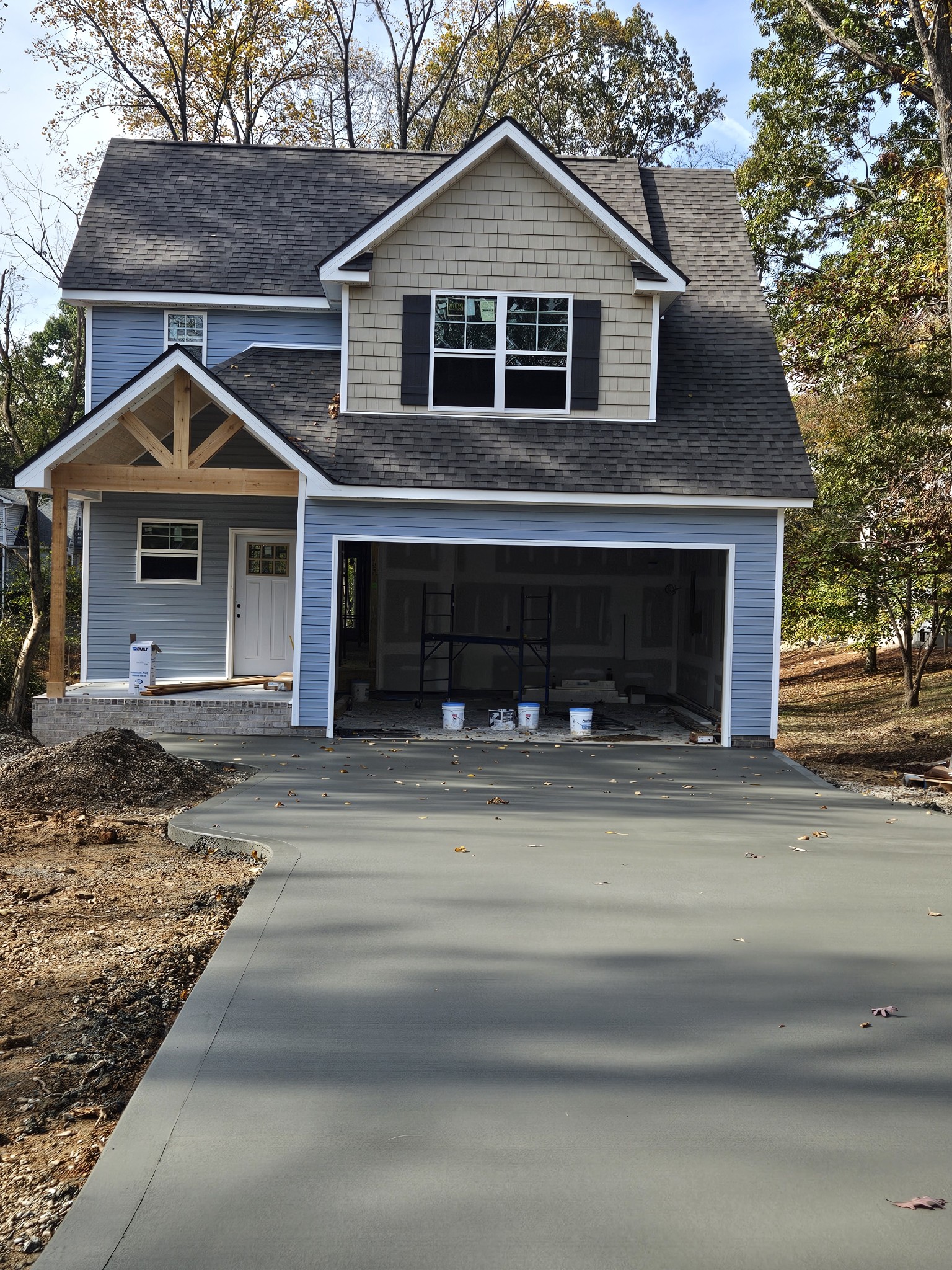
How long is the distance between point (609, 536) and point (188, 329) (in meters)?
7.24

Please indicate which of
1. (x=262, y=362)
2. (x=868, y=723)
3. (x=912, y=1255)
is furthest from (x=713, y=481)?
(x=912, y=1255)

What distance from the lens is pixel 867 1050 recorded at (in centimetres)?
445

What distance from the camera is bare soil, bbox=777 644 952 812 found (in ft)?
44.4

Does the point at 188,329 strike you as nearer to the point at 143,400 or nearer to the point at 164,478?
the point at 143,400

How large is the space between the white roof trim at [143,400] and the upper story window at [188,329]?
10.9 feet

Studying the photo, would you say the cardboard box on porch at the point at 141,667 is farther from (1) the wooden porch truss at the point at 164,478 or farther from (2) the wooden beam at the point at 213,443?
(2) the wooden beam at the point at 213,443

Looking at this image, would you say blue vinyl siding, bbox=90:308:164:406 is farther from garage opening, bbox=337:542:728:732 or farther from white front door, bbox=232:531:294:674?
garage opening, bbox=337:542:728:732

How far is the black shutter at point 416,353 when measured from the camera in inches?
568

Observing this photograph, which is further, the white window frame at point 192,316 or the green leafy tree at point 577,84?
the green leafy tree at point 577,84

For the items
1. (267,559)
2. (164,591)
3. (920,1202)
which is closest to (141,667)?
(164,591)

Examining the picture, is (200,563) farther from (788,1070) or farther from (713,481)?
(788,1070)

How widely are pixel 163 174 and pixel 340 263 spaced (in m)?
5.85

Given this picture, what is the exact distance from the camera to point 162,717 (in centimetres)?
1393

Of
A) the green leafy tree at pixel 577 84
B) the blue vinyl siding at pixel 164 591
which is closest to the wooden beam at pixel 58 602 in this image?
the blue vinyl siding at pixel 164 591
